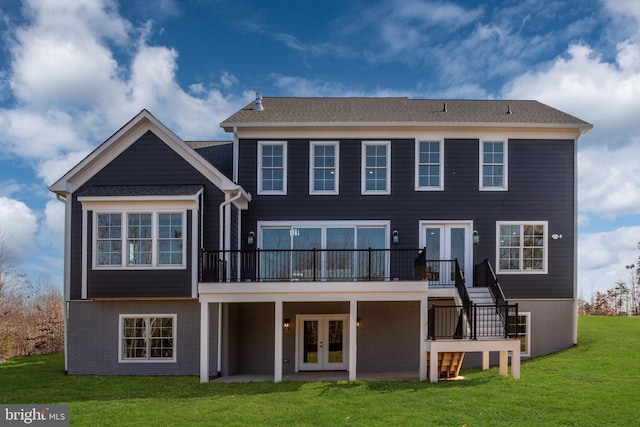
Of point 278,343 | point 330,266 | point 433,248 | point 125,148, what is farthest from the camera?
point 433,248

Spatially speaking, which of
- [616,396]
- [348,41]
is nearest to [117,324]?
[348,41]

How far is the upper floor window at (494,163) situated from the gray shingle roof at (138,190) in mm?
8799

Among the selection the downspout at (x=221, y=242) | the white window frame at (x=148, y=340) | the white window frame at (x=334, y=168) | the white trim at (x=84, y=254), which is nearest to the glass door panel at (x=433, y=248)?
the white window frame at (x=334, y=168)

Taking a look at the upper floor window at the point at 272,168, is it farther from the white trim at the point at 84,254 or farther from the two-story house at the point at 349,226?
the white trim at the point at 84,254

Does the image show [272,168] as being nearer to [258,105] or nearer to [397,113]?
[258,105]

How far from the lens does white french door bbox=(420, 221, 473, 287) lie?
1773 cm

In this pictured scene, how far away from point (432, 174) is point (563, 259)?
16.1 feet

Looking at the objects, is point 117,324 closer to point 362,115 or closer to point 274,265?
point 274,265

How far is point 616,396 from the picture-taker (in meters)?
11.9

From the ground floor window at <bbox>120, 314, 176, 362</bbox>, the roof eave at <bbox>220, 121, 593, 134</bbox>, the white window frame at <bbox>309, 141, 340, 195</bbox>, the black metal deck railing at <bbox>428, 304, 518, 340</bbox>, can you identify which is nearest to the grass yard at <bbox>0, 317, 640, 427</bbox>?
the ground floor window at <bbox>120, 314, 176, 362</bbox>

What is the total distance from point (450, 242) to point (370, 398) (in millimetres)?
7163

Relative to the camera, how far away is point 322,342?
58.0 ft

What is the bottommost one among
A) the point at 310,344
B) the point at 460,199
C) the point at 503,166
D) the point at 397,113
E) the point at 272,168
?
the point at 310,344

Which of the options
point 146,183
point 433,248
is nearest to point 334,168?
point 433,248
